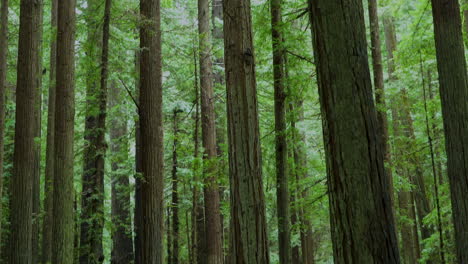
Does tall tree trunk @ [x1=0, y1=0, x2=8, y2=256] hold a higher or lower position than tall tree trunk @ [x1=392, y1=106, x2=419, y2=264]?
higher

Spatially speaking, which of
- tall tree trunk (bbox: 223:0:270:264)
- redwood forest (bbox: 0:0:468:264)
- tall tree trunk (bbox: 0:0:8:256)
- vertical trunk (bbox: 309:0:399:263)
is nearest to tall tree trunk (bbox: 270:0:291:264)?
redwood forest (bbox: 0:0:468:264)

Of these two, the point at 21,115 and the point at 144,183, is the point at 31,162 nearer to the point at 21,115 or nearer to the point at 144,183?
the point at 21,115

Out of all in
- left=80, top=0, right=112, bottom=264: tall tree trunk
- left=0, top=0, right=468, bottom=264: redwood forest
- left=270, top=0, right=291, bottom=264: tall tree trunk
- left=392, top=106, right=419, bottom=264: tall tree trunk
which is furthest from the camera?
left=392, top=106, right=419, bottom=264: tall tree trunk

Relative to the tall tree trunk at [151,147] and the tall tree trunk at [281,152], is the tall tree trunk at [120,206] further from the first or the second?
the tall tree trunk at [281,152]

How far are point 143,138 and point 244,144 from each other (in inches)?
129

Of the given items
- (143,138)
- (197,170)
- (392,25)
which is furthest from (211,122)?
(392,25)

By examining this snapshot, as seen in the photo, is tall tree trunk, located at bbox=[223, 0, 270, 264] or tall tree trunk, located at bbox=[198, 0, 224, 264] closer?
tall tree trunk, located at bbox=[223, 0, 270, 264]

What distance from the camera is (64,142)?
8.27m

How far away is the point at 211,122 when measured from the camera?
1316cm

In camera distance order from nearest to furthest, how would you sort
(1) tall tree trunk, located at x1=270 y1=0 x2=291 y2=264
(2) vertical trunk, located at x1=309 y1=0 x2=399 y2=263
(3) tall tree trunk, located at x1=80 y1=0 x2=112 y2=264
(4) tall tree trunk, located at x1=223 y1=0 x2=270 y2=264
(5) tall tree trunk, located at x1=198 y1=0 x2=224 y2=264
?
(2) vertical trunk, located at x1=309 y1=0 x2=399 y2=263 → (4) tall tree trunk, located at x1=223 y1=0 x2=270 y2=264 → (1) tall tree trunk, located at x1=270 y1=0 x2=291 y2=264 → (3) tall tree trunk, located at x1=80 y1=0 x2=112 y2=264 → (5) tall tree trunk, located at x1=198 y1=0 x2=224 y2=264

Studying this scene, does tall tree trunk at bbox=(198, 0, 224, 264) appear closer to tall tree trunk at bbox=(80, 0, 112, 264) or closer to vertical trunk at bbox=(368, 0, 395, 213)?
tall tree trunk at bbox=(80, 0, 112, 264)

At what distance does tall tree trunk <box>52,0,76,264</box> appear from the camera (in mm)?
8117

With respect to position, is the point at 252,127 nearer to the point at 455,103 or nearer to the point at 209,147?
the point at 455,103

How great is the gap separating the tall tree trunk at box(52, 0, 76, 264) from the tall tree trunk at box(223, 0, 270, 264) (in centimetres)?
404
